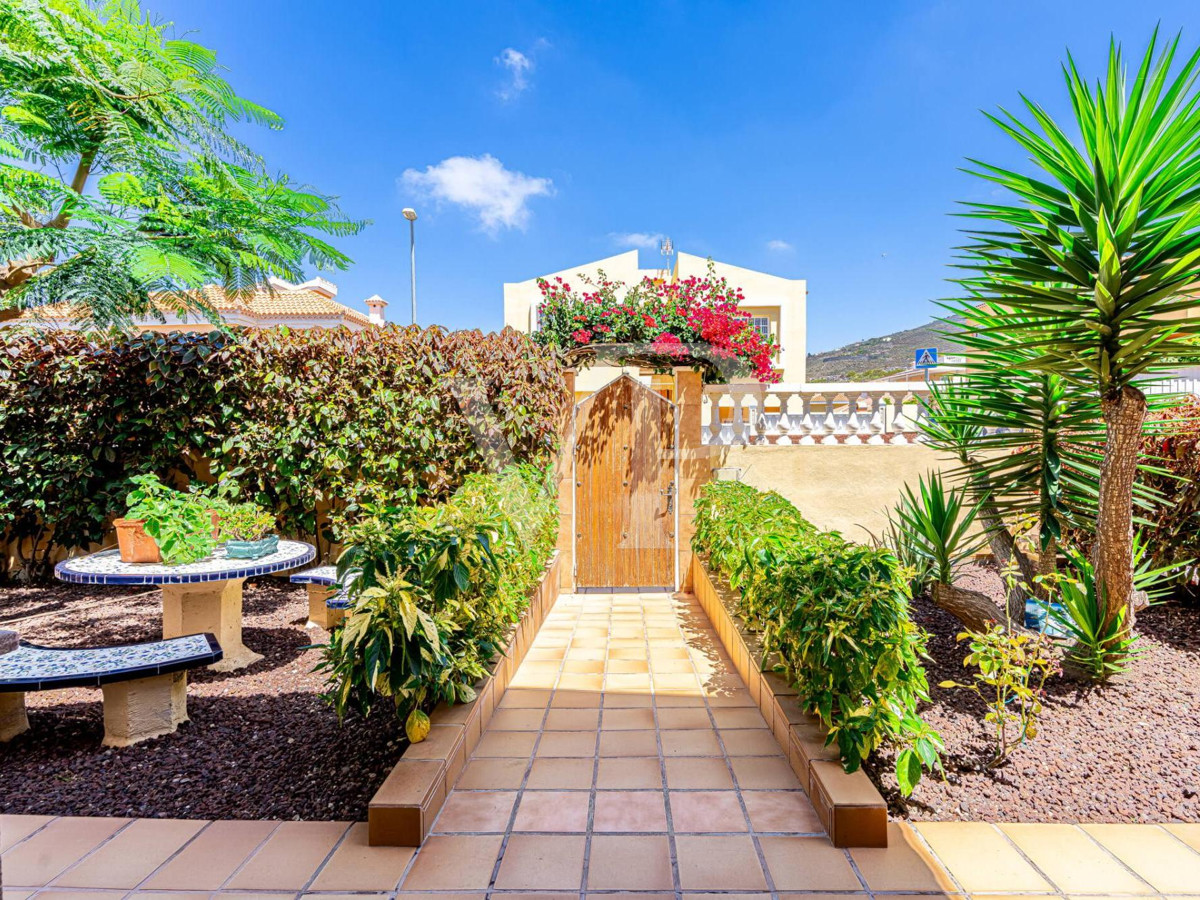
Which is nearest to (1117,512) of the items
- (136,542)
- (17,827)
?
(17,827)

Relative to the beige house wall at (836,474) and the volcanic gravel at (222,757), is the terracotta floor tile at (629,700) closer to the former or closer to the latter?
the volcanic gravel at (222,757)

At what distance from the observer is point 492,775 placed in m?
2.57

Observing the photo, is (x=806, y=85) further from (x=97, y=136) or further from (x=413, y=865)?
(x=413, y=865)

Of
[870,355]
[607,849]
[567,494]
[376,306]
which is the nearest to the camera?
[607,849]

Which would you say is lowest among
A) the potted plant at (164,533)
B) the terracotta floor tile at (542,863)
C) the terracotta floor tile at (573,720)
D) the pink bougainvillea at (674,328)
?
the terracotta floor tile at (573,720)

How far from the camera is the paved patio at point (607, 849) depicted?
190 centimetres

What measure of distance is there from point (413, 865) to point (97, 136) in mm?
5324

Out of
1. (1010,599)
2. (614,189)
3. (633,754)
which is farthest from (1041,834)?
(614,189)

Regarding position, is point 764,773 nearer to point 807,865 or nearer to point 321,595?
point 807,865

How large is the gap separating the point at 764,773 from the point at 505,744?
123 centimetres

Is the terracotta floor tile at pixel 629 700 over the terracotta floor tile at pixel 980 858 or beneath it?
beneath

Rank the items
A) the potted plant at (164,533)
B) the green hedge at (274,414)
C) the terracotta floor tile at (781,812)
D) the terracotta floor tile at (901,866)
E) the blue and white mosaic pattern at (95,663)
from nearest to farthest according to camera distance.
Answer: the terracotta floor tile at (901,866), the terracotta floor tile at (781,812), the blue and white mosaic pattern at (95,663), the potted plant at (164,533), the green hedge at (274,414)

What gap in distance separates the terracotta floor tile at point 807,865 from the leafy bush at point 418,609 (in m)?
1.43

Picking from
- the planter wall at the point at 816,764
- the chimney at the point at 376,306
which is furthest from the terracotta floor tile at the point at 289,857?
the chimney at the point at 376,306
